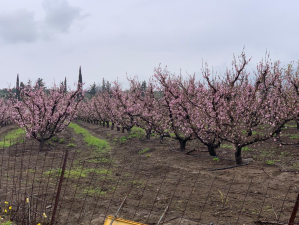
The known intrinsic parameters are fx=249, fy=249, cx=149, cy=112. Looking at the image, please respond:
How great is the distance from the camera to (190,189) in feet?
25.3

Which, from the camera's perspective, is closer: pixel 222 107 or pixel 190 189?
pixel 190 189

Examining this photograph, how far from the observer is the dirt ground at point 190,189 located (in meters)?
5.79

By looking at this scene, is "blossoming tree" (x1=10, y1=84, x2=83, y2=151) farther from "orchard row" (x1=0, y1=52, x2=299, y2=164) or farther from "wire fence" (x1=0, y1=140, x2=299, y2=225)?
"wire fence" (x1=0, y1=140, x2=299, y2=225)

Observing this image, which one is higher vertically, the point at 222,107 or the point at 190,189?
the point at 222,107

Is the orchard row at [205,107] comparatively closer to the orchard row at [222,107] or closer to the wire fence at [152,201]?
the orchard row at [222,107]

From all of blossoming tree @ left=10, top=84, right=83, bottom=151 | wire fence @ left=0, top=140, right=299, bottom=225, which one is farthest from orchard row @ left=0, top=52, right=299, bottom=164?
wire fence @ left=0, top=140, right=299, bottom=225

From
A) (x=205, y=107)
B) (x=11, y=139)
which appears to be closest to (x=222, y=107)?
(x=205, y=107)

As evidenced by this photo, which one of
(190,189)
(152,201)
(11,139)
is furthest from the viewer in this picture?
(11,139)

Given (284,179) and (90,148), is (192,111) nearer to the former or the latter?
(284,179)

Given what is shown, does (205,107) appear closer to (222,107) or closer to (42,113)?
(222,107)

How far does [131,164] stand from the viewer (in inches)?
468

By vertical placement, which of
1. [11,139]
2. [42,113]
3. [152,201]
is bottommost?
[152,201]

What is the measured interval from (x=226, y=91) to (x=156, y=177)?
509 cm

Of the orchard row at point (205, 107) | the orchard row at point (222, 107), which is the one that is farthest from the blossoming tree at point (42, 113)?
the orchard row at point (222, 107)
